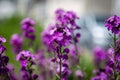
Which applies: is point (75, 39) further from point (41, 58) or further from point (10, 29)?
point (10, 29)

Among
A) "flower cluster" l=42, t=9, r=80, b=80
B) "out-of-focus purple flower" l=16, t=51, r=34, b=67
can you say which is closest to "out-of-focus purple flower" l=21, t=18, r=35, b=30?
"flower cluster" l=42, t=9, r=80, b=80

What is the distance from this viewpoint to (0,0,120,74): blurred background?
18.2 m

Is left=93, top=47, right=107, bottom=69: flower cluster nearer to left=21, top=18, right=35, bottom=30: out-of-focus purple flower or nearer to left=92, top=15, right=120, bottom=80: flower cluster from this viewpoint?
left=21, top=18, right=35, bottom=30: out-of-focus purple flower

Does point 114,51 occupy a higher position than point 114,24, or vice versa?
point 114,24

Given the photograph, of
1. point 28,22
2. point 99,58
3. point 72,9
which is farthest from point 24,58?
point 72,9

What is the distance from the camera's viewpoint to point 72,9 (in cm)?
1753

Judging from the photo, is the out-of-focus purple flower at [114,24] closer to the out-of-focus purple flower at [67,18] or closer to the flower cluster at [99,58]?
the out-of-focus purple flower at [67,18]

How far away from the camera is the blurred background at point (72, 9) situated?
718 inches

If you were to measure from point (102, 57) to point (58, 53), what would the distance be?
2.59 m

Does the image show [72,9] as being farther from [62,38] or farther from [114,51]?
[62,38]

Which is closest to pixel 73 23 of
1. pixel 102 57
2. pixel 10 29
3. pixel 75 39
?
pixel 75 39

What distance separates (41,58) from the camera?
291 inches

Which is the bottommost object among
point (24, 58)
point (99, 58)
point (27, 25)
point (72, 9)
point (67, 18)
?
point (72, 9)

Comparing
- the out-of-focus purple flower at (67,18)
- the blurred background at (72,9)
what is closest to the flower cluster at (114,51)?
the out-of-focus purple flower at (67,18)
